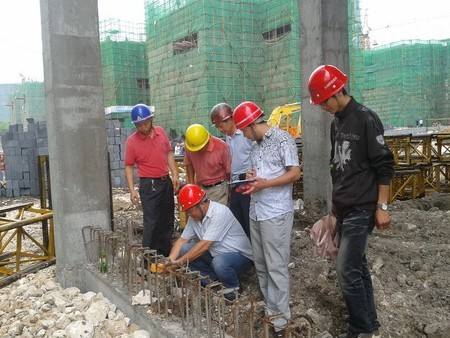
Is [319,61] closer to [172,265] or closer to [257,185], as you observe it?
[257,185]

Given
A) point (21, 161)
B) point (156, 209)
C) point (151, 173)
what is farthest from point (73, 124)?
point (21, 161)

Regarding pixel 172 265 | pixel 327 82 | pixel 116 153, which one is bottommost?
pixel 172 265

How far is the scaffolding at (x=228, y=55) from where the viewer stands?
23547mm

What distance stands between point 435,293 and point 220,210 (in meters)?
1.92

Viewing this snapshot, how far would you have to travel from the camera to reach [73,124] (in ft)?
14.0

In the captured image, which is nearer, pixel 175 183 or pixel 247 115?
pixel 247 115

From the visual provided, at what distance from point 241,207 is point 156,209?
0.90 metres

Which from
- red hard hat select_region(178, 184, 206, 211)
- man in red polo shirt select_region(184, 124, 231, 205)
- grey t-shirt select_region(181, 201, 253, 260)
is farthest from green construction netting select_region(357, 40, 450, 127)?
red hard hat select_region(178, 184, 206, 211)

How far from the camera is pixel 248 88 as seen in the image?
24.8m

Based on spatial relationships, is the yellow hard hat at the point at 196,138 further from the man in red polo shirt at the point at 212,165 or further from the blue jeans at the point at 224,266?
the blue jeans at the point at 224,266

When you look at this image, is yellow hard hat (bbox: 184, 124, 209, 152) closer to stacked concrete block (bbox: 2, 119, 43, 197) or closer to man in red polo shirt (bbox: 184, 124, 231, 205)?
man in red polo shirt (bbox: 184, 124, 231, 205)

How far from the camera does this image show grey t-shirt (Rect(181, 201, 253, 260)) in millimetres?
3602

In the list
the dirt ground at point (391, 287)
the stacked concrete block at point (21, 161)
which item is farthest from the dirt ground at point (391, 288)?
the stacked concrete block at point (21, 161)

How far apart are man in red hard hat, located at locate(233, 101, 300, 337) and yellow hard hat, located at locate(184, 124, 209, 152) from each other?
1113 millimetres
